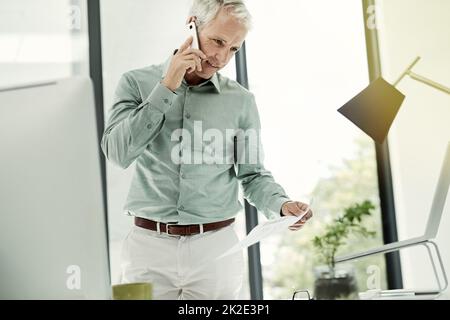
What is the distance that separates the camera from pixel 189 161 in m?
1.42

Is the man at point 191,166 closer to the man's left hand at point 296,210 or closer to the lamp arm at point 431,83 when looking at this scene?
the man's left hand at point 296,210

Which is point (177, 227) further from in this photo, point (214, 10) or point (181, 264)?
point (214, 10)

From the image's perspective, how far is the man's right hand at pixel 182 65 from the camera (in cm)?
131

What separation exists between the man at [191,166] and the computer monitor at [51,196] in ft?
1.58

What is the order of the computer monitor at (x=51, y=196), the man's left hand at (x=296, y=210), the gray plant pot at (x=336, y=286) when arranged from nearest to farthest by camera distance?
the computer monitor at (x=51, y=196) → the man's left hand at (x=296, y=210) → the gray plant pot at (x=336, y=286)

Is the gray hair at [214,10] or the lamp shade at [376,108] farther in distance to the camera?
the lamp shade at [376,108]

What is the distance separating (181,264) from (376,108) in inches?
42.3

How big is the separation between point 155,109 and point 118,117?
0.17 metres

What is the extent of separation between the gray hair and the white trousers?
589mm

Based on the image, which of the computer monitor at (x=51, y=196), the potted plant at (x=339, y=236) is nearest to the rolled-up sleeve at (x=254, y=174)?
the computer monitor at (x=51, y=196)

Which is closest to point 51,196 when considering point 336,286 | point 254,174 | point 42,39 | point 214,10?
point 254,174

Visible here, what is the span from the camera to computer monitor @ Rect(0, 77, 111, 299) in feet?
2.47
